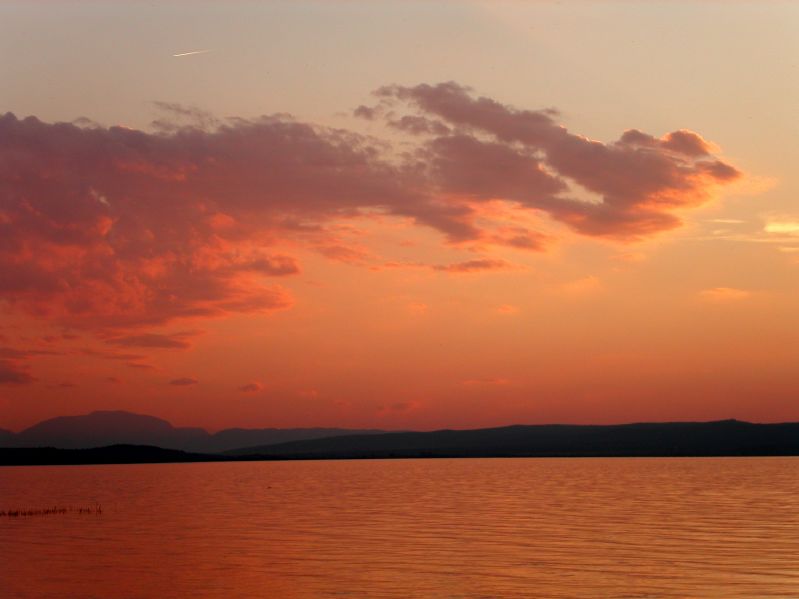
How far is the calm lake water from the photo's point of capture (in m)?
36.0

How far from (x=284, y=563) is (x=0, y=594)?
11.3 meters

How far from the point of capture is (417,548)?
153ft

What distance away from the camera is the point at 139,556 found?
46312mm

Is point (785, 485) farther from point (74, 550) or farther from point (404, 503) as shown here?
point (74, 550)

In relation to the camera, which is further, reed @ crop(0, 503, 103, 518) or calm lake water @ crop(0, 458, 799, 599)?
reed @ crop(0, 503, 103, 518)

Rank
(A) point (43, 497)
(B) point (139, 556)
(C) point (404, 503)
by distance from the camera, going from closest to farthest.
Result: (B) point (139, 556), (C) point (404, 503), (A) point (43, 497)

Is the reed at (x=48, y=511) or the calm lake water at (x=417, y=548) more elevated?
the reed at (x=48, y=511)

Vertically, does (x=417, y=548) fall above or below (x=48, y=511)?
below

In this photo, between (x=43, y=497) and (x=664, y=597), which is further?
(x=43, y=497)

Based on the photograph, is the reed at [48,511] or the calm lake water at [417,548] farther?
the reed at [48,511]

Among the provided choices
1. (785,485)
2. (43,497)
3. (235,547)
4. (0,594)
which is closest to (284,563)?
(235,547)

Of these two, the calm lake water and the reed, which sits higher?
the reed

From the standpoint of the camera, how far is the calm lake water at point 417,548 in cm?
3603

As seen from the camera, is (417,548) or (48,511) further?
(48,511)
